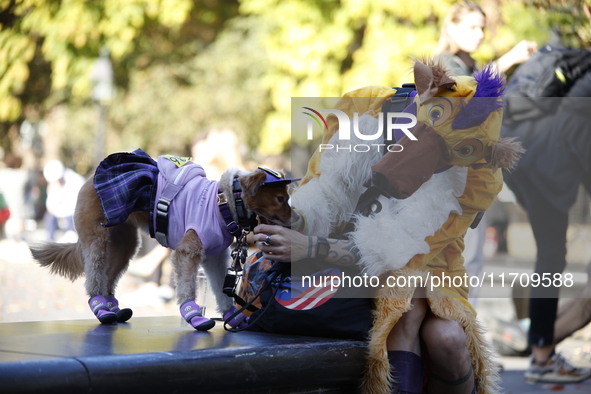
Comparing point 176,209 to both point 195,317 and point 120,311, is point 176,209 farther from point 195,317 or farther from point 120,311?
point 120,311

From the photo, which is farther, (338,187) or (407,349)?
(338,187)

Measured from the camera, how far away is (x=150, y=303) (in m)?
7.67

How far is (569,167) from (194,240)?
297cm

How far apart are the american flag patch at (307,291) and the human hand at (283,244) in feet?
0.34

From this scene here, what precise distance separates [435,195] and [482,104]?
1.17 feet

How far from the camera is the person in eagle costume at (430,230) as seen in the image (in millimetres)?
2307

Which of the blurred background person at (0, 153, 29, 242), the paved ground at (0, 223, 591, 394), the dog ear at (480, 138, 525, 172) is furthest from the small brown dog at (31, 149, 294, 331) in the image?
the blurred background person at (0, 153, 29, 242)

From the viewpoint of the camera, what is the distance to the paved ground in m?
4.73

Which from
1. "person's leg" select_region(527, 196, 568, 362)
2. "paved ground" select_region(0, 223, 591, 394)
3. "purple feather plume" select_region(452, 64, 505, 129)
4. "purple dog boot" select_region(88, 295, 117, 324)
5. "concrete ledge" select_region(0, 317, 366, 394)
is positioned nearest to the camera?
"concrete ledge" select_region(0, 317, 366, 394)

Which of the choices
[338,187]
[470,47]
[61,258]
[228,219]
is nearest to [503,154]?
[338,187]

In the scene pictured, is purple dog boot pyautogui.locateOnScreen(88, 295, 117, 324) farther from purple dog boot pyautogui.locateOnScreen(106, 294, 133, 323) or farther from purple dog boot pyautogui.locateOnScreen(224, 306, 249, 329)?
purple dog boot pyautogui.locateOnScreen(224, 306, 249, 329)

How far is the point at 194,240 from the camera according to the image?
255 centimetres

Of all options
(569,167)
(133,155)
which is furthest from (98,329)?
(569,167)

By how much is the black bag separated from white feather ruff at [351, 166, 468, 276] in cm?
14
